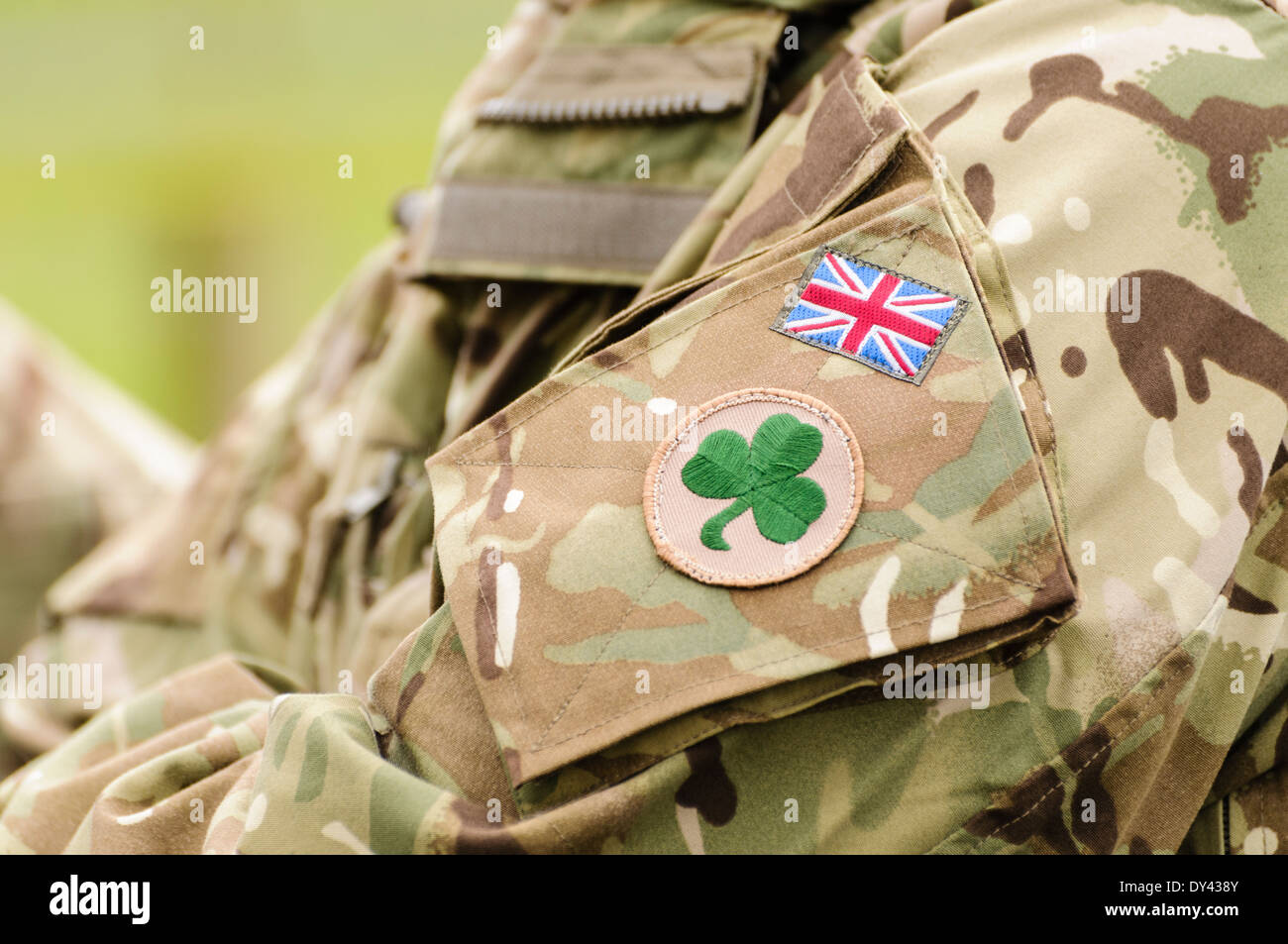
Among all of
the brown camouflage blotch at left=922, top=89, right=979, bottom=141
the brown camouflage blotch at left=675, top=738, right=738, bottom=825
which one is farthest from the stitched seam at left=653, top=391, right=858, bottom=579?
the brown camouflage blotch at left=922, top=89, right=979, bottom=141

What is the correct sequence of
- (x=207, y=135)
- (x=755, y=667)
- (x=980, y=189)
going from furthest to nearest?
(x=207, y=135) → (x=980, y=189) → (x=755, y=667)

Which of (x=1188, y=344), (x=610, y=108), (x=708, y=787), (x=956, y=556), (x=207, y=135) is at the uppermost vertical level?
(x=207, y=135)

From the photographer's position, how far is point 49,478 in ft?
5.83

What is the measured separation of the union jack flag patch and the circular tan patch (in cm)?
5

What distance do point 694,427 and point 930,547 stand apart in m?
0.17

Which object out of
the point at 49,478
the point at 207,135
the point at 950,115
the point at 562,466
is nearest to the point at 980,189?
the point at 950,115

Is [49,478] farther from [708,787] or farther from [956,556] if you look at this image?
[956,556]

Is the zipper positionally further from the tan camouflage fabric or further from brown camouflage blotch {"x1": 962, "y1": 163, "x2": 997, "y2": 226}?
the tan camouflage fabric

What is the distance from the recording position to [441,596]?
32.1 inches

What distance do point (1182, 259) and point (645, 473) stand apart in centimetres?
38

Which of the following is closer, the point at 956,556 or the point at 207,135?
the point at 956,556

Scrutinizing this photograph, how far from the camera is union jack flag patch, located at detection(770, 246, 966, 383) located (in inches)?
29.3

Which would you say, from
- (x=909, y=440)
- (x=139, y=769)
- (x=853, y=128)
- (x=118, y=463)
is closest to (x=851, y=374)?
(x=909, y=440)
